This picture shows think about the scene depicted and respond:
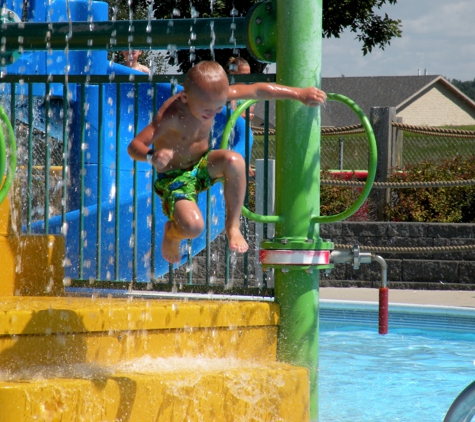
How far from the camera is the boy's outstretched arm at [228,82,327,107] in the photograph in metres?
3.30

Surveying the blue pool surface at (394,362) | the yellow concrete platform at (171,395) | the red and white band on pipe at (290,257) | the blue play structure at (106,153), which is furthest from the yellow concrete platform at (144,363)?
the blue play structure at (106,153)

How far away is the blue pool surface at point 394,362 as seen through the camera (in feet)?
14.0

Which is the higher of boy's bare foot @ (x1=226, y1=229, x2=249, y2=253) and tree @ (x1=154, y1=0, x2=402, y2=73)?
tree @ (x1=154, y1=0, x2=402, y2=73)

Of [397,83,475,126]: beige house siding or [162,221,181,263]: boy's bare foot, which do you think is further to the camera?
[397,83,475,126]: beige house siding

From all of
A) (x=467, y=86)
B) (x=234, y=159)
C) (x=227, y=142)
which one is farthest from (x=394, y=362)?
(x=467, y=86)

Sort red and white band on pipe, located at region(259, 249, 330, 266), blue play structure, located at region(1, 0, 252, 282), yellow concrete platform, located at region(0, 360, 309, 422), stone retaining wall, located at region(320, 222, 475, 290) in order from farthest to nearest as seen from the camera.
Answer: stone retaining wall, located at region(320, 222, 475, 290) → blue play structure, located at region(1, 0, 252, 282) → red and white band on pipe, located at region(259, 249, 330, 266) → yellow concrete platform, located at region(0, 360, 309, 422)

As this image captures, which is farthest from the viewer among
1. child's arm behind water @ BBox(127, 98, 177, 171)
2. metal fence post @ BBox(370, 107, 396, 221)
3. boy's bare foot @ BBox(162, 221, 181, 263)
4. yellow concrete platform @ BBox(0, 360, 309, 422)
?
metal fence post @ BBox(370, 107, 396, 221)

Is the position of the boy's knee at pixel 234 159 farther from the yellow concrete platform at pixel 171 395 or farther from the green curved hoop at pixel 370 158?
the yellow concrete platform at pixel 171 395

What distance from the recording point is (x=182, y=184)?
11.3 feet

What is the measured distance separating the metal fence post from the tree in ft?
29.4

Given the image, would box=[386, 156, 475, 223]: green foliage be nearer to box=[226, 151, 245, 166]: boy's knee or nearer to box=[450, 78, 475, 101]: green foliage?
box=[226, 151, 245, 166]: boy's knee

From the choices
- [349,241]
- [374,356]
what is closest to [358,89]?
[349,241]

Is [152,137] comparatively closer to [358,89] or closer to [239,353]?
[239,353]

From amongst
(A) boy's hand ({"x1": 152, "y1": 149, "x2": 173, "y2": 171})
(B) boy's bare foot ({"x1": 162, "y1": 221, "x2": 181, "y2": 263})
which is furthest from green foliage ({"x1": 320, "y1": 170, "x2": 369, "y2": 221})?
(A) boy's hand ({"x1": 152, "y1": 149, "x2": 173, "y2": 171})
